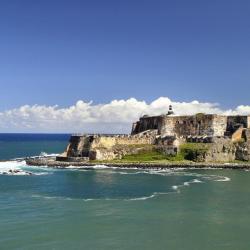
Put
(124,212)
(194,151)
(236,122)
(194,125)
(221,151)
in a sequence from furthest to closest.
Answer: (194,125), (236,122), (221,151), (194,151), (124,212)

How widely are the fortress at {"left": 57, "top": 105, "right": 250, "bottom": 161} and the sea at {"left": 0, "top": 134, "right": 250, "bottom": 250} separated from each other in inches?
687

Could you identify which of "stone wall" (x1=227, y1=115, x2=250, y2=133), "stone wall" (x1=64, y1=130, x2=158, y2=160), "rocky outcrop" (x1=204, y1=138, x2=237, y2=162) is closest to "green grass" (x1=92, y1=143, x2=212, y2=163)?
"rocky outcrop" (x1=204, y1=138, x2=237, y2=162)

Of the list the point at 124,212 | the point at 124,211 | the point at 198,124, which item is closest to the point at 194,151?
the point at 198,124

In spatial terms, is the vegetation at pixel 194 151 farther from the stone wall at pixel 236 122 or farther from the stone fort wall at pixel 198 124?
the stone wall at pixel 236 122

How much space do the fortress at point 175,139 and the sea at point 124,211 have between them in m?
17.4

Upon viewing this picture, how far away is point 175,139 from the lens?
303 feet

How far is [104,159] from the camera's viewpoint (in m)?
90.7

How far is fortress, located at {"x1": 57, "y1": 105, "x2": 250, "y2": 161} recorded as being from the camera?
298 feet

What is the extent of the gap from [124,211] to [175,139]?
47.8m

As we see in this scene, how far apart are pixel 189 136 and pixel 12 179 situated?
40724mm

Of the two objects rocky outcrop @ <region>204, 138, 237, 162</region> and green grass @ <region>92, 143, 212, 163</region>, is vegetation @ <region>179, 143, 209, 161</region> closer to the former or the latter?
green grass @ <region>92, 143, 212, 163</region>

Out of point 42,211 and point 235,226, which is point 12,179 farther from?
point 235,226

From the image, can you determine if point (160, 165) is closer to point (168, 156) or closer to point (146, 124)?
point (168, 156)

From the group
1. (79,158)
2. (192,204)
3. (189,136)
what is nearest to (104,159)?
(79,158)
